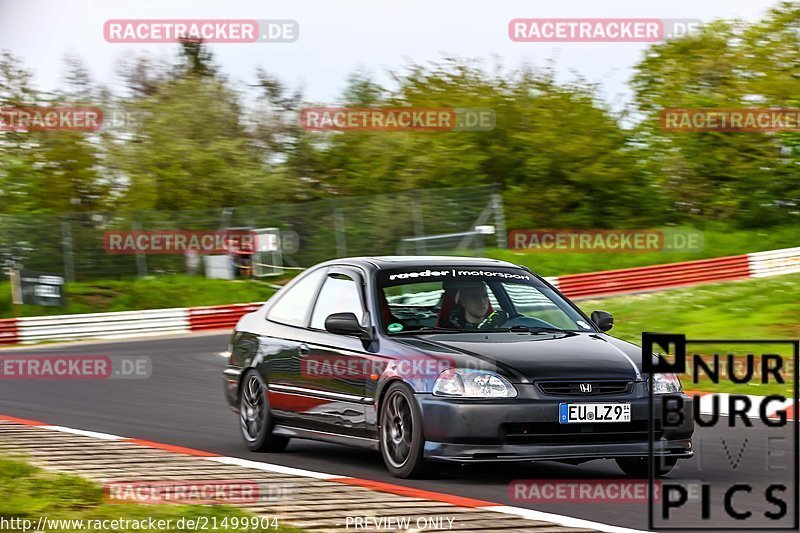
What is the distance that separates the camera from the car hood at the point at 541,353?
8562 mm

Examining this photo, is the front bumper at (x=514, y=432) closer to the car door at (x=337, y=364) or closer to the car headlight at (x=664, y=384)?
the car headlight at (x=664, y=384)

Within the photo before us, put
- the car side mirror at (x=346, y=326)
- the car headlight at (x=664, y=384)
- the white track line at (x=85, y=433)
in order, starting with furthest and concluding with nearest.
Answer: the white track line at (x=85, y=433)
the car side mirror at (x=346, y=326)
the car headlight at (x=664, y=384)

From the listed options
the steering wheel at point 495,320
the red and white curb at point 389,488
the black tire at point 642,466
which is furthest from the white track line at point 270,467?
the black tire at point 642,466

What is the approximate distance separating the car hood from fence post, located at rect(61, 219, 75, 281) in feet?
78.9

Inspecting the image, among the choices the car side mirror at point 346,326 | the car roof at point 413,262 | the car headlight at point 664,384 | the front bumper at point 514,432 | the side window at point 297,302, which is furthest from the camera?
the side window at point 297,302

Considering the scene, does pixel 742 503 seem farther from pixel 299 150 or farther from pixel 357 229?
pixel 299 150

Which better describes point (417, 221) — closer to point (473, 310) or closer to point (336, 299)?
point (336, 299)

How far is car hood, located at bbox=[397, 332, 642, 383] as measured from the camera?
856cm

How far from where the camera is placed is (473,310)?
32.0 feet

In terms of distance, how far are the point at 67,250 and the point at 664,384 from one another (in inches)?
986

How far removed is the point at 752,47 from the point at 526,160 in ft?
26.4

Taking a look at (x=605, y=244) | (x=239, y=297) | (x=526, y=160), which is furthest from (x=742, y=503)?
(x=526, y=160)

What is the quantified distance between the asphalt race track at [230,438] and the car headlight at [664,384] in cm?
55

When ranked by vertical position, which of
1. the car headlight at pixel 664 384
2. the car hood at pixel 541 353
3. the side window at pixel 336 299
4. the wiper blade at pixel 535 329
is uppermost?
the side window at pixel 336 299
